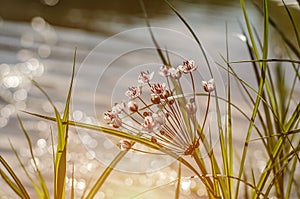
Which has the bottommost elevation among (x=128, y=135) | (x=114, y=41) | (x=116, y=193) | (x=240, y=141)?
(x=128, y=135)

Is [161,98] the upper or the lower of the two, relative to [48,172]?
lower

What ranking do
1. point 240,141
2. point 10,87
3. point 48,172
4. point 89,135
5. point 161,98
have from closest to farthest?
point 161,98
point 48,172
point 240,141
point 89,135
point 10,87

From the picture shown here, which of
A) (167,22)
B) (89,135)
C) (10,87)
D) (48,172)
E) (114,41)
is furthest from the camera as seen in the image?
(167,22)

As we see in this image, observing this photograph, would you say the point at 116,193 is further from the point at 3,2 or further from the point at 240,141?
the point at 3,2

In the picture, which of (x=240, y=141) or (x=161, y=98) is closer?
(x=161, y=98)

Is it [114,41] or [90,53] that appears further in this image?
[114,41]

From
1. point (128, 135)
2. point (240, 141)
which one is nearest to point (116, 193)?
point (240, 141)

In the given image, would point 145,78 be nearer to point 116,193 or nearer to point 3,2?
point 116,193

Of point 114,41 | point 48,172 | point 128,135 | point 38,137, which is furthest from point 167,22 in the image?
point 128,135

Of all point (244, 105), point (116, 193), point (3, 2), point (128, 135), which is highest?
point (3, 2)
